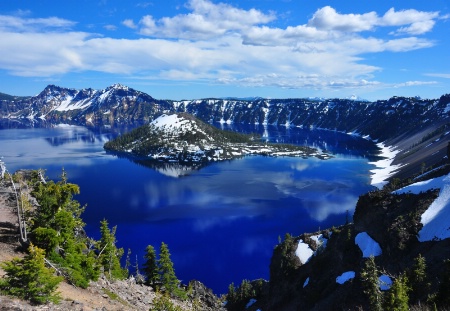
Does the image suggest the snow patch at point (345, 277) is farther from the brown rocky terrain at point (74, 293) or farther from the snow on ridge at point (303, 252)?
the brown rocky terrain at point (74, 293)

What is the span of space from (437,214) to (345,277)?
16664 millimetres

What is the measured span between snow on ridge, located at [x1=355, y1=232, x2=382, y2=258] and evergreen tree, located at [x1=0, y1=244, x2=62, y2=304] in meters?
45.7

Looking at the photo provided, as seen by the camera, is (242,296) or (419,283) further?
(242,296)

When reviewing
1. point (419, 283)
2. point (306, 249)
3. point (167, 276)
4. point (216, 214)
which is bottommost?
point (216, 214)

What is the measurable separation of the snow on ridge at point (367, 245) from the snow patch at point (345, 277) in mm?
4009

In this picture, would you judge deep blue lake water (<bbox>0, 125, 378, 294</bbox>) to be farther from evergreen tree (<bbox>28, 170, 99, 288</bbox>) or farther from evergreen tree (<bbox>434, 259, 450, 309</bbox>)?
evergreen tree (<bbox>434, 259, 450, 309</bbox>)

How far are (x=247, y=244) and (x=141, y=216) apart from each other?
47.1 meters

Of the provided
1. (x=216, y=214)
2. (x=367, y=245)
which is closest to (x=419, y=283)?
(x=367, y=245)

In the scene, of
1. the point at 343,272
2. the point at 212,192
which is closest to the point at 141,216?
the point at 212,192

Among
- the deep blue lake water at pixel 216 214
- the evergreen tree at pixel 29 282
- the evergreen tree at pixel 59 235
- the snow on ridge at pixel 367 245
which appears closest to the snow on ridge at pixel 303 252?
the snow on ridge at pixel 367 245

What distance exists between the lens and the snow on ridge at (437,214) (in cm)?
4616

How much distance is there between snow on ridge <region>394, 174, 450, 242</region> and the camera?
4616 cm

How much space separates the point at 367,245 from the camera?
2217 inches

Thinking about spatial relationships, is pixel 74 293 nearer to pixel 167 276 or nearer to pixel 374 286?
pixel 167 276
